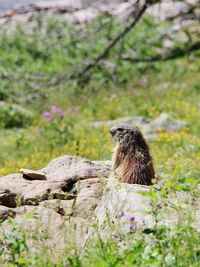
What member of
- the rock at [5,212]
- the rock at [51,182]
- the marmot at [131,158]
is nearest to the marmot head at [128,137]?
the marmot at [131,158]

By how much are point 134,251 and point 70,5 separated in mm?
14584

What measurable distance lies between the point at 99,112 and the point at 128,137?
266 inches

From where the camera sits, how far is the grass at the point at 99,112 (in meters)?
4.01

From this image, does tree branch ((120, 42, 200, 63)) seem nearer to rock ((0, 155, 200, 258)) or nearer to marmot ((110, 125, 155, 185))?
marmot ((110, 125, 155, 185))

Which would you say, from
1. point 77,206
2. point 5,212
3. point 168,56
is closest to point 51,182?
point 77,206

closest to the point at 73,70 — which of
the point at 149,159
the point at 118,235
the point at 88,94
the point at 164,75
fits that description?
the point at 88,94

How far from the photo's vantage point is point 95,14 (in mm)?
17969

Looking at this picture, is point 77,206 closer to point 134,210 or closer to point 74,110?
point 134,210

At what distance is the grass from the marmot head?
187 millimetres

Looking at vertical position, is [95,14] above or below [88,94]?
above

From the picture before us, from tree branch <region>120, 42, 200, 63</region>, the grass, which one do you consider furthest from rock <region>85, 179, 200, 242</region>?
tree branch <region>120, 42, 200, 63</region>

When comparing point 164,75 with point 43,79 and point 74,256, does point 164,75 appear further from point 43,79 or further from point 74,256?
point 74,256

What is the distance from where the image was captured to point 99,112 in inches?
506

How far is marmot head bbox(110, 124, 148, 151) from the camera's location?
603cm
